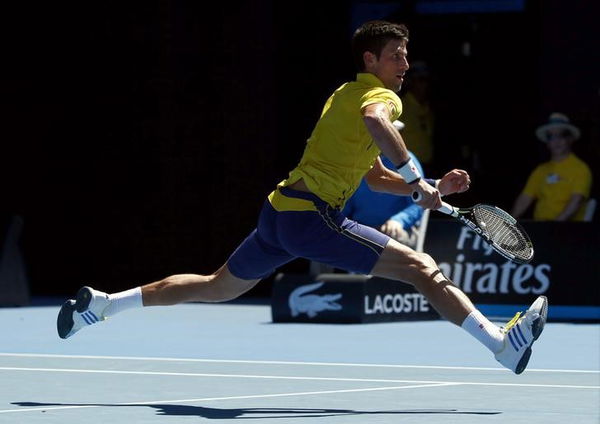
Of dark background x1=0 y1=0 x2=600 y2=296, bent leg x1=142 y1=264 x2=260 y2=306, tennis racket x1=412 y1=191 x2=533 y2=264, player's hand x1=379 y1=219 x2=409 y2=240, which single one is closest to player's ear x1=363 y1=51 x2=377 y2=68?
tennis racket x1=412 y1=191 x2=533 y2=264

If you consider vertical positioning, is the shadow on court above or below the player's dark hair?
below

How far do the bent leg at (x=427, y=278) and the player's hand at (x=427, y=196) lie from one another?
0.30m

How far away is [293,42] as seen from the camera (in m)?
17.0

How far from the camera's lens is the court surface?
Answer: 26.0 feet

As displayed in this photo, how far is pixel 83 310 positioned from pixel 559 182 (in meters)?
6.73

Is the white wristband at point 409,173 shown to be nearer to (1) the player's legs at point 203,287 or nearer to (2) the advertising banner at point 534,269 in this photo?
(1) the player's legs at point 203,287

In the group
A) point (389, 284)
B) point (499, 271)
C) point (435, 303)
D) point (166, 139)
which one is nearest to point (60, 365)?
point (435, 303)

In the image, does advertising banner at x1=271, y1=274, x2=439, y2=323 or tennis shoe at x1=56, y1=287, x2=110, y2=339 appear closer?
tennis shoe at x1=56, y1=287, x2=110, y2=339

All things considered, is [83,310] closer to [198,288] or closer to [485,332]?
[198,288]

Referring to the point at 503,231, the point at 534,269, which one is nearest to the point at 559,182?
the point at 534,269

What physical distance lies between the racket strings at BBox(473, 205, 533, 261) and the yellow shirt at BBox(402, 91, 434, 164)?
282 inches

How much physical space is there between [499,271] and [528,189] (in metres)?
1.01

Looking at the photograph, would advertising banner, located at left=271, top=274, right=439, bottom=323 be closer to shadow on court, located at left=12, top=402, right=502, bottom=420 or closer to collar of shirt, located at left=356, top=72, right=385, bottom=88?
collar of shirt, located at left=356, top=72, right=385, bottom=88

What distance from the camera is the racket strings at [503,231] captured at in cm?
880
